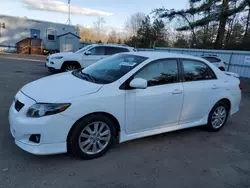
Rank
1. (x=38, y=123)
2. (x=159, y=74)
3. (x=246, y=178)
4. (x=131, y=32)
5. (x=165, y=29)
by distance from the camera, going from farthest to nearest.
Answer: (x=131, y=32), (x=165, y=29), (x=159, y=74), (x=246, y=178), (x=38, y=123)

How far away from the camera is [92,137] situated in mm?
3164

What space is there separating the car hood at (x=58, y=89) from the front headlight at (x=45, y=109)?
0.06 meters

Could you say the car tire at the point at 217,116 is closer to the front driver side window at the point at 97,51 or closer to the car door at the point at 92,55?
the car door at the point at 92,55

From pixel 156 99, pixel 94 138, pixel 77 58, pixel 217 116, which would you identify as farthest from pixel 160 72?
Answer: pixel 77 58

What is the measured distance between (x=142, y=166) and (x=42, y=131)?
1.50 m

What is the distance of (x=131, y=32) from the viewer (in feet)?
146

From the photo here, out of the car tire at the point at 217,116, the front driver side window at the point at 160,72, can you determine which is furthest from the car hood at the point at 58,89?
the car tire at the point at 217,116

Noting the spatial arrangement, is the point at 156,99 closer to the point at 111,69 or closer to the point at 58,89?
the point at 111,69

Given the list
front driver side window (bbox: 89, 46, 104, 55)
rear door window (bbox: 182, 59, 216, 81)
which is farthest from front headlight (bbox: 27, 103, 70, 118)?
front driver side window (bbox: 89, 46, 104, 55)

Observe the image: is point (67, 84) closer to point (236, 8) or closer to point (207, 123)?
point (207, 123)

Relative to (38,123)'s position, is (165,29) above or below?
above

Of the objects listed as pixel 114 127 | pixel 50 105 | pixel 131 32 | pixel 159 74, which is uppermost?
pixel 131 32

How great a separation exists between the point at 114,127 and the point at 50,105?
1.02 meters

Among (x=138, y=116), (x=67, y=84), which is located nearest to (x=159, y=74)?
(x=138, y=116)
